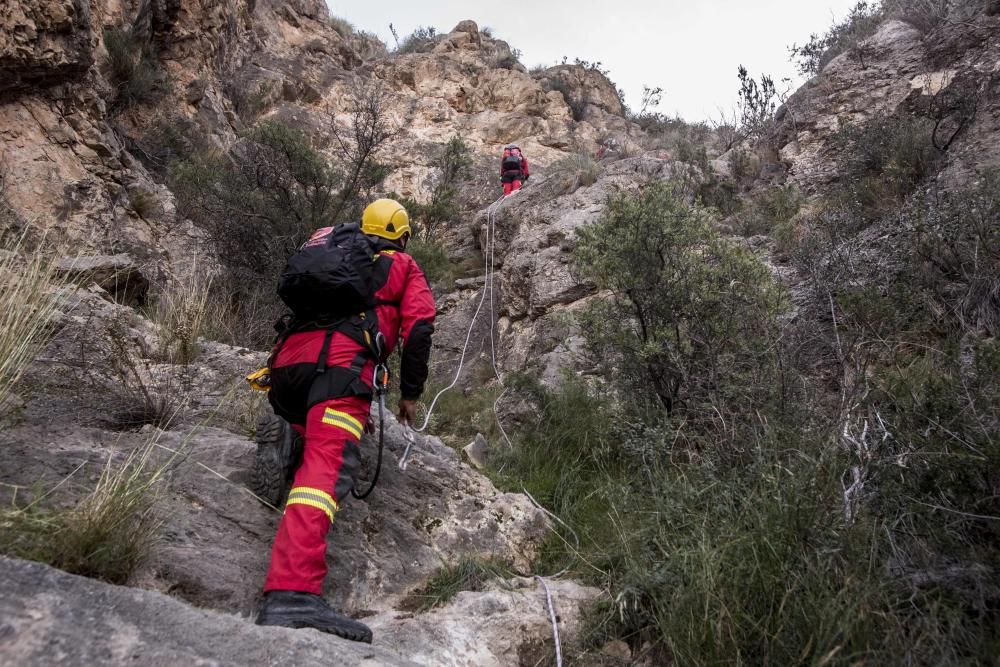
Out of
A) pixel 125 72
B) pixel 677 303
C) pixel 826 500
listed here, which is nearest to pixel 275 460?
pixel 826 500

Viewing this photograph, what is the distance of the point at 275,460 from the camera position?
8.80ft

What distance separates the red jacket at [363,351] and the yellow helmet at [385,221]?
0.08 metres

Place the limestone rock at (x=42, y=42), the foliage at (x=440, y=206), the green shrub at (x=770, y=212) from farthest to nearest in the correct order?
the foliage at (x=440, y=206) → the green shrub at (x=770, y=212) → the limestone rock at (x=42, y=42)

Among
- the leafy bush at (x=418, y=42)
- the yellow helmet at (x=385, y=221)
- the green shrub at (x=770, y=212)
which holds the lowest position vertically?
the yellow helmet at (x=385, y=221)

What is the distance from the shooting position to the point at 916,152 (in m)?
6.32

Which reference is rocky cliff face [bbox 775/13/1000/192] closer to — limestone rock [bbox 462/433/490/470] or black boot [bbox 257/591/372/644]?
limestone rock [bbox 462/433/490/470]

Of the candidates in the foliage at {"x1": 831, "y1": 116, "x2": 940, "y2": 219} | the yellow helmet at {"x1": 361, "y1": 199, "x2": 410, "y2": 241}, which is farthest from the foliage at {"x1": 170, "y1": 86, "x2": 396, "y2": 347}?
the foliage at {"x1": 831, "y1": 116, "x2": 940, "y2": 219}

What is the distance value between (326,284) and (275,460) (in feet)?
2.85

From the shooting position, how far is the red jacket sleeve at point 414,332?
114 inches

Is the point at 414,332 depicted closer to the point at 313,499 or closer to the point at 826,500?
the point at 313,499

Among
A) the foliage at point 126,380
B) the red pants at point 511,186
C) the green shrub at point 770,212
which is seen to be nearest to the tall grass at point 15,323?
the foliage at point 126,380

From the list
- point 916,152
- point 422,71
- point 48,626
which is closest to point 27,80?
point 48,626

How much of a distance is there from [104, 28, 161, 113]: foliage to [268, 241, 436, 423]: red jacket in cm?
1000

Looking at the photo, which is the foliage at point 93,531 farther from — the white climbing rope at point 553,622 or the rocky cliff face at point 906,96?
the rocky cliff face at point 906,96
